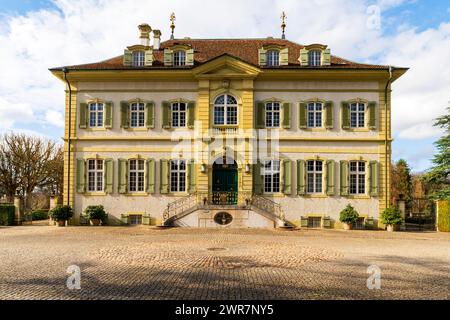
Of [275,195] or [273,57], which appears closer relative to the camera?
[275,195]

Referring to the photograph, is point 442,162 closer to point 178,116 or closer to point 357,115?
point 357,115

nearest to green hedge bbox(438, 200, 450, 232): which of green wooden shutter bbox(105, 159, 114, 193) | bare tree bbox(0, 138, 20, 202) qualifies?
green wooden shutter bbox(105, 159, 114, 193)

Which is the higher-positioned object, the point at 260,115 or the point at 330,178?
the point at 260,115

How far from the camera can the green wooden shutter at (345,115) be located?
2205 centimetres

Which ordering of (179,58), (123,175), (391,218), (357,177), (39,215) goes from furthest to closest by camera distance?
(39,215) → (179,58) → (123,175) → (357,177) → (391,218)

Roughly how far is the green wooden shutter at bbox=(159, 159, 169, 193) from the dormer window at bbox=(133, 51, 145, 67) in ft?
19.4

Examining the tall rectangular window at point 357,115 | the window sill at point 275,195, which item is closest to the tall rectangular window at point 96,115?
the window sill at point 275,195

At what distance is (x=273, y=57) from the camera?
74.9 ft

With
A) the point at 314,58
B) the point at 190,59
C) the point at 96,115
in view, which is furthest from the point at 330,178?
the point at 96,115

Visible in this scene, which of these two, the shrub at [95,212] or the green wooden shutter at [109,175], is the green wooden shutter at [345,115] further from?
the shrub at [95,212]

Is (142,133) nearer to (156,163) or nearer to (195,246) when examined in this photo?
(156,163)

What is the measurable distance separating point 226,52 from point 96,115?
28.7 ft

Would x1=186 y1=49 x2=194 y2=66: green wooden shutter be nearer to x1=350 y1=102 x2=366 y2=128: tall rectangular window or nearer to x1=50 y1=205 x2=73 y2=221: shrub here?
x1=350 y1=102 x2=366 y2=128: tall rectangular window
